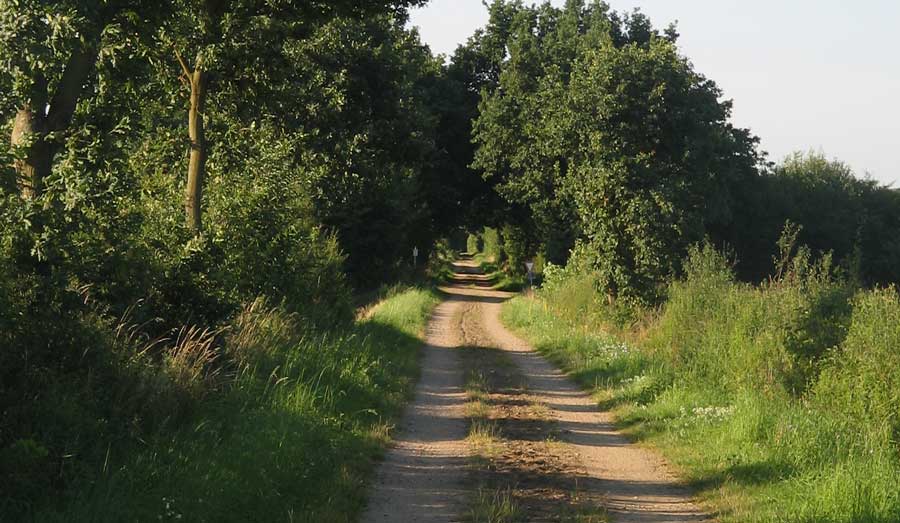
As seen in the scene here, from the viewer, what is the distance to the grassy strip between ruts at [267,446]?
654 centimetres

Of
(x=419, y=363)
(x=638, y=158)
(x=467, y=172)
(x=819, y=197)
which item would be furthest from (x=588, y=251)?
(x=819, y=197)

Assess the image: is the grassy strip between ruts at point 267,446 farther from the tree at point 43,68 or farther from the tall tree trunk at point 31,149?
the tree at point 43,68

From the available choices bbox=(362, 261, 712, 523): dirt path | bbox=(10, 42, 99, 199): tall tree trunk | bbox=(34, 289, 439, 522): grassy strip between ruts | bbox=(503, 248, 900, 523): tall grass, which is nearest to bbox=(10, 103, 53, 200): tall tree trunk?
bbox=(10, 42, 99, 199): tall tree trunk

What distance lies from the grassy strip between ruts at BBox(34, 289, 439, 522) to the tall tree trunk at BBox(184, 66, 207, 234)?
1914 millimetres

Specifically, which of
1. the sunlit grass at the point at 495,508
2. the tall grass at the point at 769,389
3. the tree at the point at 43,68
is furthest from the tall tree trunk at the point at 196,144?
the tall grass at the point at 769,389

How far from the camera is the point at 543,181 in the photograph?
42.1m

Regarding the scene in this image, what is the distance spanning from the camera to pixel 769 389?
1316 centimetres

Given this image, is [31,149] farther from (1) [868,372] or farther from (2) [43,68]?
(1) [868,372]

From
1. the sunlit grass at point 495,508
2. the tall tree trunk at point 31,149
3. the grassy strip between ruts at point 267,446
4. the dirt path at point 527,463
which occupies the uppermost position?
the tall tree trunk at point 31,149

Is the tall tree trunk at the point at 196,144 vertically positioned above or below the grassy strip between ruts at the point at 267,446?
above

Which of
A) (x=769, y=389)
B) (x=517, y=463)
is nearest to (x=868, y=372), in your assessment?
(x=769, y=389)

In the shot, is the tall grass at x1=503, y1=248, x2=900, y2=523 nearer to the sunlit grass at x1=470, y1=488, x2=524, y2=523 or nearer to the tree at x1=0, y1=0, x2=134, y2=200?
the sunlit grass at x1=470, y1=488, x2=524, y2=523

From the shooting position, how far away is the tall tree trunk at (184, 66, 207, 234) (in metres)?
13.5

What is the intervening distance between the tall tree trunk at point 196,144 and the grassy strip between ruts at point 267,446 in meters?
1.91
